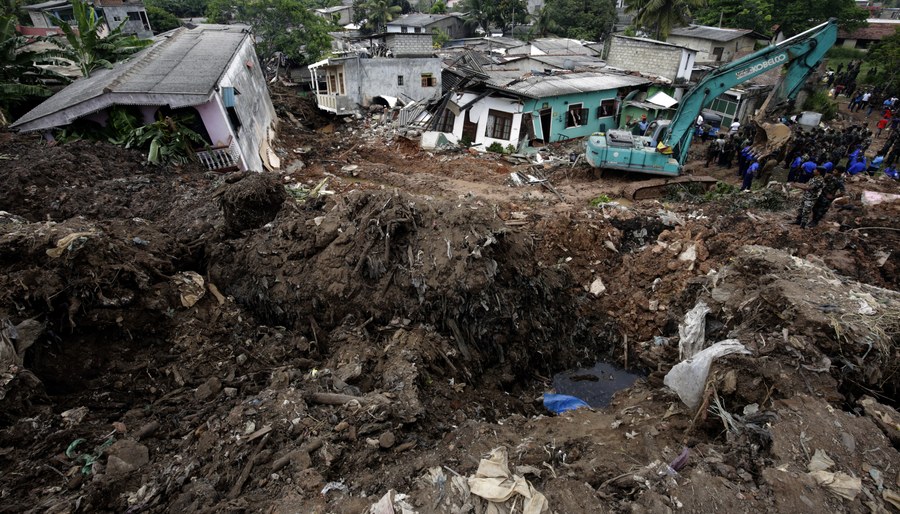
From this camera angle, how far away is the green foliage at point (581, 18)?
131 ft

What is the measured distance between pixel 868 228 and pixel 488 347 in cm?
945

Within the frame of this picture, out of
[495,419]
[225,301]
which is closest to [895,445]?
[495,419]

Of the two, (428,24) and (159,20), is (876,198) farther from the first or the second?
(159,20)

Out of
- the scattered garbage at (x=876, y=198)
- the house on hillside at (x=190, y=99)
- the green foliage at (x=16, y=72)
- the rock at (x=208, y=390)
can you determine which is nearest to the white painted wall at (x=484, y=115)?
the house on hillside at (x=190, y=99)

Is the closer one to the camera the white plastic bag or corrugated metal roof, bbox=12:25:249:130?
the white plastic bag

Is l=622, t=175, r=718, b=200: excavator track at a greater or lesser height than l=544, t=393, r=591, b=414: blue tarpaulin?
greater

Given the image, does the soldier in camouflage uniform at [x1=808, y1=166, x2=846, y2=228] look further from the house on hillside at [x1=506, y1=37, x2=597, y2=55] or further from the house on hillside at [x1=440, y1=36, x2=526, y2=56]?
the house on hillside at [x1=440, y1=36, x2=526, y2=56]

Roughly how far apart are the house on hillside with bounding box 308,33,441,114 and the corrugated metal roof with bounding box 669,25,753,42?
678 inches

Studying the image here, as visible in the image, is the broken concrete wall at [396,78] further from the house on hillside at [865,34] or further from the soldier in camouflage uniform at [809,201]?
the house on hillside at [865,34]

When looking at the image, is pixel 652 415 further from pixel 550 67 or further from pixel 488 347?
pixel 550 67

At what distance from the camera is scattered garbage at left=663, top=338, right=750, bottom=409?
560 cm

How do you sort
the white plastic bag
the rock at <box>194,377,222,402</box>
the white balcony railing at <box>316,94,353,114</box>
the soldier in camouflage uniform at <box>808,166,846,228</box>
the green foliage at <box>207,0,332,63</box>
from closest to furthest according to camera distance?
the rock at <box>194,377,222,402</box> < the white plastic bag < the soldier in camouflage uniform at <box>808,166,846,228</box> < the white balcony railing at <box>316,94,353,114</box> < the green foliage at <box>207,0,332,63</box>

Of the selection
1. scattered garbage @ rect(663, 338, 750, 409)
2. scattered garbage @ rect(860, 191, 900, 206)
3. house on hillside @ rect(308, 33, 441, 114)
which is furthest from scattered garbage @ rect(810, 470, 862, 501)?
house on hillside @ rect(308, 33, 441, 114)

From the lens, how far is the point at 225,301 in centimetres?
789
